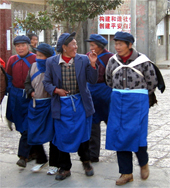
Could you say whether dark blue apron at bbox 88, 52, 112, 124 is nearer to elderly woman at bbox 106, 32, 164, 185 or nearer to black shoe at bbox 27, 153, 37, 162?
elderly woman at bbox 106, 32, 164, 185

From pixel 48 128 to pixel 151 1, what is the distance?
57.1 feet

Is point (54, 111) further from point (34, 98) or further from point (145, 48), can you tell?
point (145, 48)

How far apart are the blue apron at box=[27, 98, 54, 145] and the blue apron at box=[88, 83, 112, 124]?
725mm

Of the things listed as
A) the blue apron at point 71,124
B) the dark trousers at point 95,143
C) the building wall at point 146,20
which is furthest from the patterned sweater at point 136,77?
the building wall at point 146,20

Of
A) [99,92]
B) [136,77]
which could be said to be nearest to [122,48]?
[136,77]

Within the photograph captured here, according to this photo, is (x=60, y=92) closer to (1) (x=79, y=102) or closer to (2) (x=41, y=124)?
(1) (x=79, y=102)

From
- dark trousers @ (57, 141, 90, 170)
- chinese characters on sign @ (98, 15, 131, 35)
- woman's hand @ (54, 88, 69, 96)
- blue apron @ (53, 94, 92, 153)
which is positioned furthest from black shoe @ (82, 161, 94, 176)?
chinese characters on sign @ (98, 15, 131, 35)

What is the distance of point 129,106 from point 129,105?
0.04 feet

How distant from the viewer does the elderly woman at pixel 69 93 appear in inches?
167

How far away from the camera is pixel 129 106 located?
161 inches

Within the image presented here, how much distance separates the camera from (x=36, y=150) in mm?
4805

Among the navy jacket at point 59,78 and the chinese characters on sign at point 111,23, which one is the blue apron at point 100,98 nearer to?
the navy jacket at point 59,78

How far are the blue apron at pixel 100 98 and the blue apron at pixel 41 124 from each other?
0.73 meters

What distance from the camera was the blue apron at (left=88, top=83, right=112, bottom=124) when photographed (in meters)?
5.00
